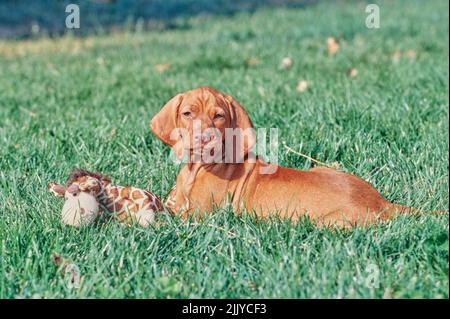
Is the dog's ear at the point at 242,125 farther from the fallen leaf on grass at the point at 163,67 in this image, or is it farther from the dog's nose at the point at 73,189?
the fallen leaf on grass at the point at 163,67

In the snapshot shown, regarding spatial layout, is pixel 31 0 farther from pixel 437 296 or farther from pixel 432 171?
pixel 437 296

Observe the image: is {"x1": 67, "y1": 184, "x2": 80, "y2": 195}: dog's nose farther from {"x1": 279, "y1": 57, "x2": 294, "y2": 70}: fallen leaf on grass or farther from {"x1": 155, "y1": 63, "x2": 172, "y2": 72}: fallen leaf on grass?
{"x1": 279, "y1": 57, "x2": 294, "y2": 70}: fallen leaf on grass

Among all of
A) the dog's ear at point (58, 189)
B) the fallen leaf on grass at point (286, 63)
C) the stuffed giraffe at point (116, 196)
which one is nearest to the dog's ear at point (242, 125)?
the stuffed giraffe at point (116, 196)

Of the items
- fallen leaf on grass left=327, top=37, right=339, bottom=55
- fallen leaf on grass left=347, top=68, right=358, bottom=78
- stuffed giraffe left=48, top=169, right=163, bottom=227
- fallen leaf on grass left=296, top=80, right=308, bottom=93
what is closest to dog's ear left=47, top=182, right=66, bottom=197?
stuffed giraffe left=48, top=169, right=163, bottom=227

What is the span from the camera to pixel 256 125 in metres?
4.98

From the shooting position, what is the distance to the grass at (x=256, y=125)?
2898mm

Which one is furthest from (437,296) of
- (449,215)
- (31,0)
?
(31,0)

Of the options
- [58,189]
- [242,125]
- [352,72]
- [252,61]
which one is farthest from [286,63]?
[58,189]

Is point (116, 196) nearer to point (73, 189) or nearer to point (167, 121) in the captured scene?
point (73, 189)

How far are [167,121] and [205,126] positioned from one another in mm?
232

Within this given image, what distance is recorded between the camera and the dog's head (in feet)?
10.9

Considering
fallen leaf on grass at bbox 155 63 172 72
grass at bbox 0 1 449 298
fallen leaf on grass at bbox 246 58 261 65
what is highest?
fallen leaf on grass at bbox 246 58 261 65

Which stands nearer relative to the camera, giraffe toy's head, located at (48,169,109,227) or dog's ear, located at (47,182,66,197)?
giraffe toy's head, located at (48,169,109,227)

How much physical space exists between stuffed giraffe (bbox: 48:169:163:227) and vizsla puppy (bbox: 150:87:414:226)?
0.13 metres
